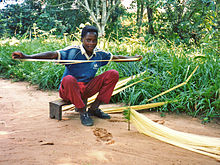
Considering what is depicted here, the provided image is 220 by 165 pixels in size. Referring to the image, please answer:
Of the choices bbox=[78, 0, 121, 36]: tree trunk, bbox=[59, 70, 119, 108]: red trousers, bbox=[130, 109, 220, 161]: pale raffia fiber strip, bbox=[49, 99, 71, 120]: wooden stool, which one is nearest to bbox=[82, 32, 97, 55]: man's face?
bbox=[59, 70, 119, 108]: red trousers

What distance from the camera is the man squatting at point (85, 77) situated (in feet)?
7.52

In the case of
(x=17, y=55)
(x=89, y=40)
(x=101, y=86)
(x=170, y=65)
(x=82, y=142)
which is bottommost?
(x=82, y=142)

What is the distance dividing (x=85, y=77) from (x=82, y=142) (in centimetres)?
84

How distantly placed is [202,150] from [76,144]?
3.71 ft

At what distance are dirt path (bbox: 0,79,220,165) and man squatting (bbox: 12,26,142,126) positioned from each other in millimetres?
271

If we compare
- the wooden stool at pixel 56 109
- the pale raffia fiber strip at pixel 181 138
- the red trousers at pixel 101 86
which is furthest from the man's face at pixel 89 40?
the pale raffia fiber strip at pixel 181 138

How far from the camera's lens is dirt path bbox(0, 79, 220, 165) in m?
1.62

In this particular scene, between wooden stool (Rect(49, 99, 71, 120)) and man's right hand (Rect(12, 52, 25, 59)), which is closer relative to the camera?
man's right hand (Rect(12, 52, 25, 59))

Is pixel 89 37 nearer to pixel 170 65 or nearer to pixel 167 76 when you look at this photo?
pixel 167 76

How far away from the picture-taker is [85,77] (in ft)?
8.16

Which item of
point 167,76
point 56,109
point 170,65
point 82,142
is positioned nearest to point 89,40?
point 56,109

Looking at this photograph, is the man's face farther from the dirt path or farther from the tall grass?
the tall grass

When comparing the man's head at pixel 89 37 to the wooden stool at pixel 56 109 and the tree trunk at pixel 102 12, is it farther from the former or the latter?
the tree trunk at pixel 102 12

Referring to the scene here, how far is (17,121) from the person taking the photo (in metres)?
2.43
